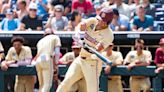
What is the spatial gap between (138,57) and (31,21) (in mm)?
2832

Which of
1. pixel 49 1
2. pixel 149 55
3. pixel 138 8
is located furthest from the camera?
pixel 49 1

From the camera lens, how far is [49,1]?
14.4 metres

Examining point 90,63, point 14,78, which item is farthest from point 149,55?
point 14,78

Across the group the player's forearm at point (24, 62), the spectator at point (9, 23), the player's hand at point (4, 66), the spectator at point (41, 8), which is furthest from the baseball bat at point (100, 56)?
the spectator at point (41, 8)

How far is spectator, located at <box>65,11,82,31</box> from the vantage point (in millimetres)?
12727

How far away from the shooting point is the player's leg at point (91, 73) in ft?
32.1

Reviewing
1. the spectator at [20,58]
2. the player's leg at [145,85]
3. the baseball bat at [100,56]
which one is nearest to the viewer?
the baseball bat at [100,56]

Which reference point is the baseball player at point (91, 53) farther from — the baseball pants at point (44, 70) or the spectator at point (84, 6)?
the spectator at point (84, 6)

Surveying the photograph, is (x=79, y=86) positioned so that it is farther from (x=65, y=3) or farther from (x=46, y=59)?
(x=65, y=3)

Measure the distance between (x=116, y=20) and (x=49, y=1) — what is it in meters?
2.54

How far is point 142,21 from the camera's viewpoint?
12.4 m

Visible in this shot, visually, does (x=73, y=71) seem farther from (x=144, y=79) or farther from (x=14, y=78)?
(x=14, y=78)

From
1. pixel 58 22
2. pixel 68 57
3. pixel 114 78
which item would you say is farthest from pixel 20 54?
pixel 114 78

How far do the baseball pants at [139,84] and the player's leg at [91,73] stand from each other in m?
1.95
